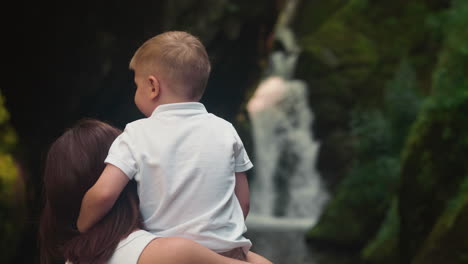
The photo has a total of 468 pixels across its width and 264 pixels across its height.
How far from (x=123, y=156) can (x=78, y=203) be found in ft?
0.78

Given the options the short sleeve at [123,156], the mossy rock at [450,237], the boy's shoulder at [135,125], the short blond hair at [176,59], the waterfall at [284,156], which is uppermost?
the short blond hair at [176,59]


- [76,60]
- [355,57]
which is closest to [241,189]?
[76,60]

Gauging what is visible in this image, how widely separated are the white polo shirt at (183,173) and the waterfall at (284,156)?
11593mm

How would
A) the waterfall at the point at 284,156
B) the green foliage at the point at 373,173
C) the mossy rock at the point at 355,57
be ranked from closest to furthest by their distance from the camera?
1. the green foliage at the point at 373,173
2. the waterfall at the point at 284,156
3. the mossy rock at the point at 355,57

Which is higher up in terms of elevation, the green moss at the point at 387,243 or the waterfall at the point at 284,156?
the green moss at the point at 387,243

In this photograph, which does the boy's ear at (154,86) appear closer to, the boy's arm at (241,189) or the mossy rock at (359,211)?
the boy's arm at (241,189)

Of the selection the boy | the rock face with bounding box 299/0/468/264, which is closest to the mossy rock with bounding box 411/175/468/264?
the rock face with bounding box 299/0/468/264

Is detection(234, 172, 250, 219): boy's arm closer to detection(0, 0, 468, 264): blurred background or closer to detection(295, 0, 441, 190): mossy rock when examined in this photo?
detection(0, 0, 468, 264): blurred background

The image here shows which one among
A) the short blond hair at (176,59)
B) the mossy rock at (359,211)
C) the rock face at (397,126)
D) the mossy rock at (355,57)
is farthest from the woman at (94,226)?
the mossy rock at (355,57)

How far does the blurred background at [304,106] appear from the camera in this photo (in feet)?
20.5

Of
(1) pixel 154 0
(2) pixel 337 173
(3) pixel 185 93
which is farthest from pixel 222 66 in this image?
(3) pixel 185 93

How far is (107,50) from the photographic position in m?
7.88

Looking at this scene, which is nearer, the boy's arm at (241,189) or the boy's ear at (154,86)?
the boy's ear at (154,86)

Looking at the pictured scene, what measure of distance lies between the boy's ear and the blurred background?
737mm
